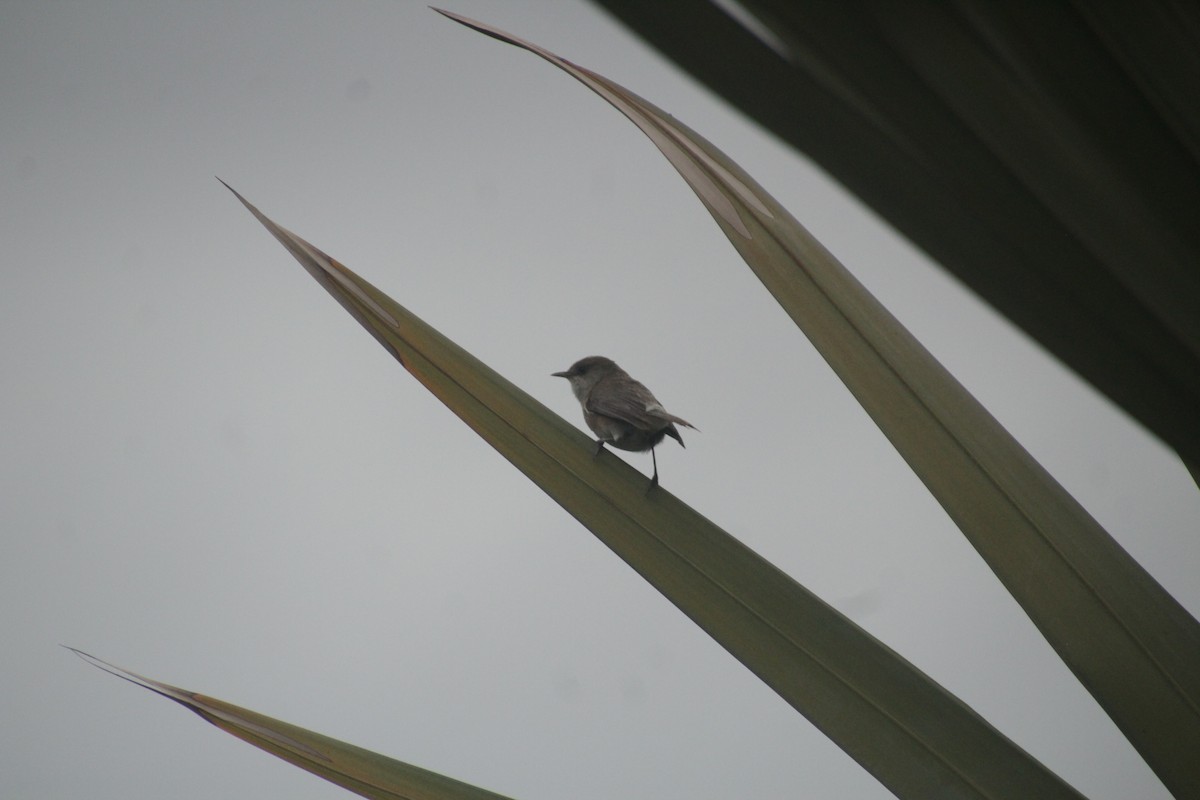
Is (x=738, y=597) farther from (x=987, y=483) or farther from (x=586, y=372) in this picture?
(x=586, y=372)

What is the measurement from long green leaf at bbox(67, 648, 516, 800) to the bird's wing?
206cm

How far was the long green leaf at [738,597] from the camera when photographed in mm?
921

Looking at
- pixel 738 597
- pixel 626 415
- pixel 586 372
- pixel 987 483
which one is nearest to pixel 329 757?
pixel 738 597

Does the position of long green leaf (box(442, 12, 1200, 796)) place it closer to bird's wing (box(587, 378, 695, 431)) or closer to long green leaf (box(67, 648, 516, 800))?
long green leaf (box(67, 648, 516, 800))

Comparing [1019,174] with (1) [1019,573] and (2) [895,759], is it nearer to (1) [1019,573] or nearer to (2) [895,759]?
(1) [1019,573]

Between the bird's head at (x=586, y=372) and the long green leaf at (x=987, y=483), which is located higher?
the bird's head at (x=586, y=372)

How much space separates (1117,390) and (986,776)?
466mm

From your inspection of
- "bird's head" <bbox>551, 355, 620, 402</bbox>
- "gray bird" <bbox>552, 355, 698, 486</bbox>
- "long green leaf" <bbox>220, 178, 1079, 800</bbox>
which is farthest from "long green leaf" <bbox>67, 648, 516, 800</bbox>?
"bird's head" <bbox>551, 355, 620, 402</bbox>

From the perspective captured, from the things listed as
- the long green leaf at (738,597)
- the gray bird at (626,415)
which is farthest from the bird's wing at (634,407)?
the long green leaf at (738,597)

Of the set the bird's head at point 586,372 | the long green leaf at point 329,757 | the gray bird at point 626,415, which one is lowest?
the long green leaf at point 329,757

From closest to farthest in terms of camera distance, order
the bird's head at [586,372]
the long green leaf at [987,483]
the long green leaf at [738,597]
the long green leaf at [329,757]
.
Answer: the long green leaf at [987,483]
the long green leaf at [738,597]
the long green leaf at [329,757]
the bird's head at [586,372]

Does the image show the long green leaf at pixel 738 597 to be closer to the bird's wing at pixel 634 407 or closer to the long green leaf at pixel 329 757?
the long green leaf at pixel 329 757

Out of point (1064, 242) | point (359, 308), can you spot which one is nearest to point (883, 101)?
point (1064, 242)

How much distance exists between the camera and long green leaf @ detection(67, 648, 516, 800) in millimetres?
1124
